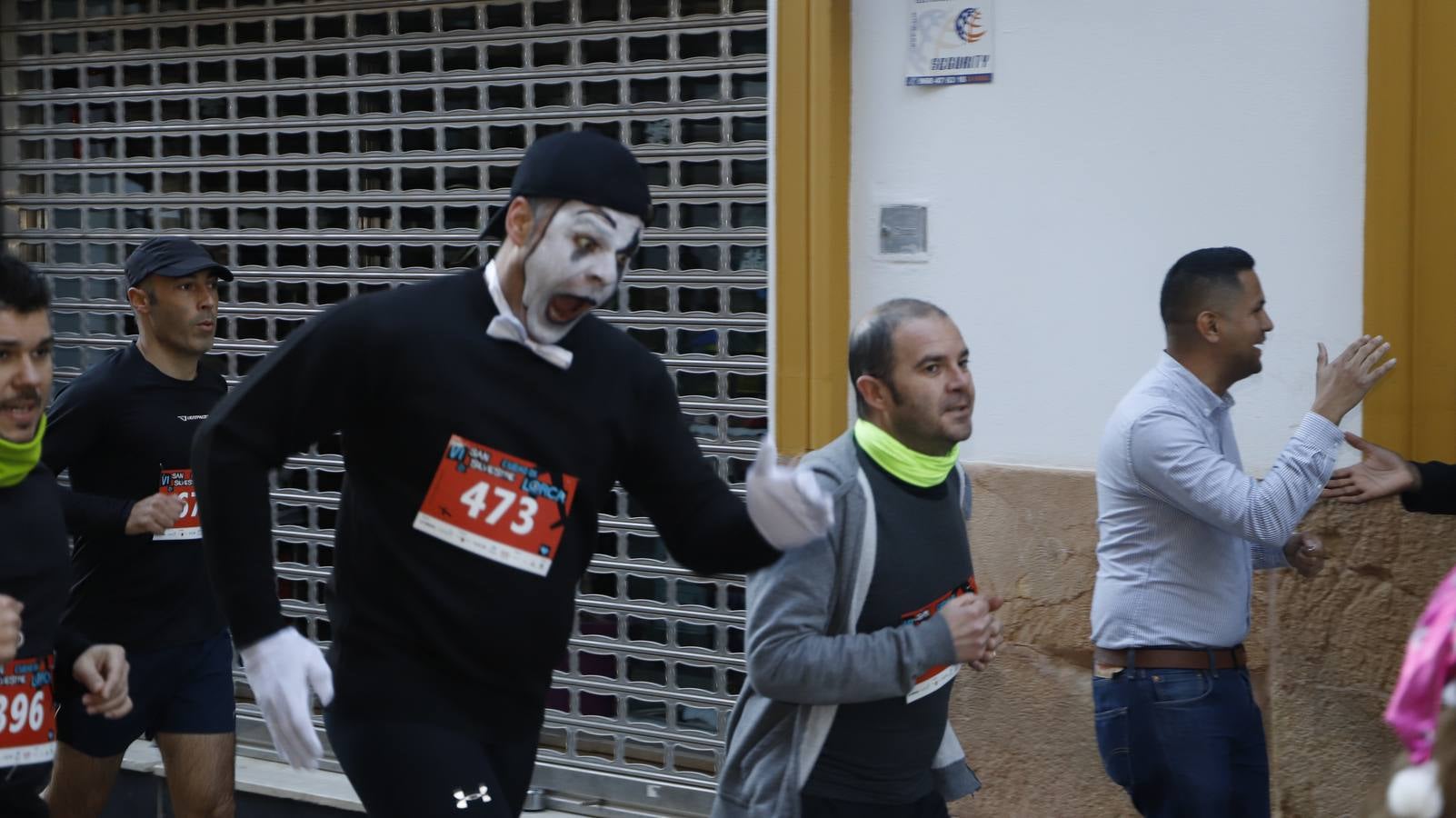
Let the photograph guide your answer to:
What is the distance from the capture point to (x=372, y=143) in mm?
6637

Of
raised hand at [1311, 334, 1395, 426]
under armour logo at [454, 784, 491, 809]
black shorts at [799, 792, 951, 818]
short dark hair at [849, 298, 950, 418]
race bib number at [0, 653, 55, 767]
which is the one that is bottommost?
black shorts at [799, 792, 951, 818]

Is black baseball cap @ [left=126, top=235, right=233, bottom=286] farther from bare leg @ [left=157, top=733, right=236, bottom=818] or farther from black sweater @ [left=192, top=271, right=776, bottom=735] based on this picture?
black sweater @ [left=192, top=271, right=776, bottom=735]

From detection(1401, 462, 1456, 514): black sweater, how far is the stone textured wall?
51cm

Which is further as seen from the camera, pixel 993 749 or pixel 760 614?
pixel 993 749

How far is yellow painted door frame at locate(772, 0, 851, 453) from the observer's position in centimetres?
551

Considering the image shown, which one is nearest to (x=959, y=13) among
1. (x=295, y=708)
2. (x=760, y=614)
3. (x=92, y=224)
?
(x=760, y=614)

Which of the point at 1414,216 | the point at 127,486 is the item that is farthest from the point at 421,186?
the point at 1414,216

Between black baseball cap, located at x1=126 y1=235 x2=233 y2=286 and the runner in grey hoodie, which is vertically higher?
black baseball cap, located at x1=126 y1=235 x2=233 y2=286

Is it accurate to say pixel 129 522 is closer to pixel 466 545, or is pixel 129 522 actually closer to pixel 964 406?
pixel 466 545

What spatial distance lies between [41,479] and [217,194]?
144 inches

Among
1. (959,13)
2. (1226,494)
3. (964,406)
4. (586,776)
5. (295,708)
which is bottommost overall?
(586,776)

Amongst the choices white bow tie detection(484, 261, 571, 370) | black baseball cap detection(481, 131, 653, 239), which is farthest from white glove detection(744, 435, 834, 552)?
black baseball cap detection(481, 131, 653, 239)

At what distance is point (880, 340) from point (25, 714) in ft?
6.31

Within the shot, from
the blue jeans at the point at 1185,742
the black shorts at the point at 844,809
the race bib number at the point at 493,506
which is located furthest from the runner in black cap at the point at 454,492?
the blue jeans at the point at 1185,742
